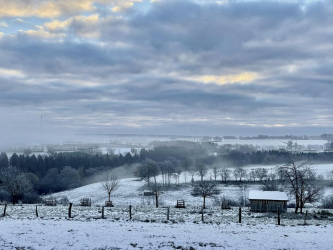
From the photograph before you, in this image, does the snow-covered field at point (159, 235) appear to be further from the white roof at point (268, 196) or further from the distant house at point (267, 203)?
the white roof at point (268, 196)

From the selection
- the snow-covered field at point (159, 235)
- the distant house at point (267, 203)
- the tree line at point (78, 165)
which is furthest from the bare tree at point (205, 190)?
the snow-covered field at point (159, 235)

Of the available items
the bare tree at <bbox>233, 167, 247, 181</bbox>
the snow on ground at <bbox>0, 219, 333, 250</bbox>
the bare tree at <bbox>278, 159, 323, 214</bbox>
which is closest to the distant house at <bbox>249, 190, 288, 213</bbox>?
the bare tree at <bbox>278, 159, 323, 214</bbox>

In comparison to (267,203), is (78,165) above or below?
below

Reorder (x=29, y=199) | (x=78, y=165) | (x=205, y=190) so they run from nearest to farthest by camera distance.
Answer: (x=205, y=190)
(x=29, y=199)
(x=78, y=165)

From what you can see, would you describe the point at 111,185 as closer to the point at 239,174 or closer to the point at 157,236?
the point at 239,174

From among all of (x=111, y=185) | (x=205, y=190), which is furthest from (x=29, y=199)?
(x=205, y=190)

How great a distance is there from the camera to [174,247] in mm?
17406

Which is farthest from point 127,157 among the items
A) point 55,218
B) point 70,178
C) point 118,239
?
point 118,239

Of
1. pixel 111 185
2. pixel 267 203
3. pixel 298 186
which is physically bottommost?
pixel 111 185

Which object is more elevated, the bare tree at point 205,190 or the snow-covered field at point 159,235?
the snow-covered field at point 159,235

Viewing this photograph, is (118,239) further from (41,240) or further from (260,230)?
(260,230)

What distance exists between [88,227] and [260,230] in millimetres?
13820

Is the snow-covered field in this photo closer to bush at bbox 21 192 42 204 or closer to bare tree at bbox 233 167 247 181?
bush at bbox 21 192 42 204

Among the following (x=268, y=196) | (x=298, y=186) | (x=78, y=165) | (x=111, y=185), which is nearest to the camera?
(x=268, y=196)
